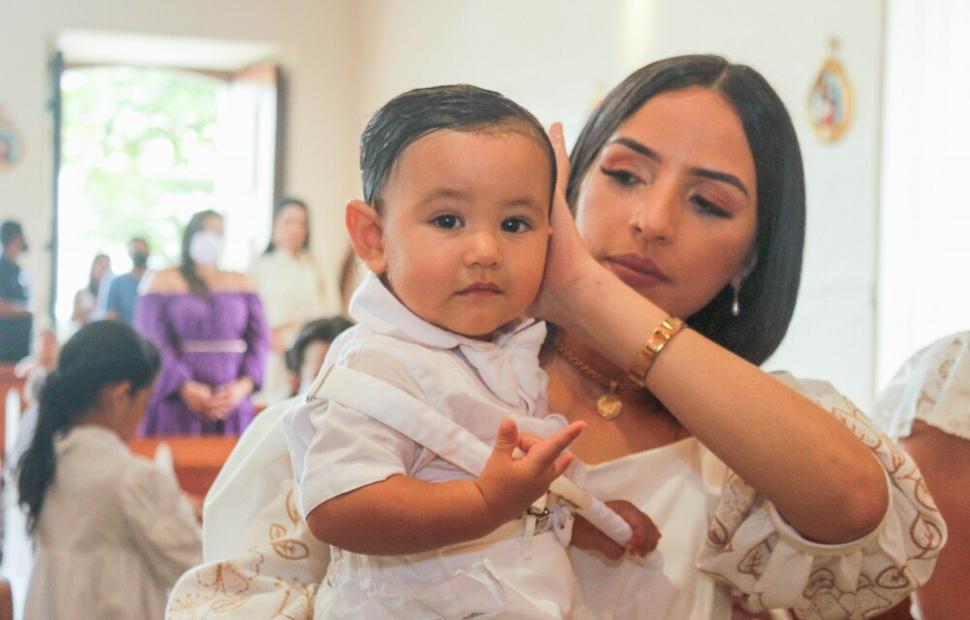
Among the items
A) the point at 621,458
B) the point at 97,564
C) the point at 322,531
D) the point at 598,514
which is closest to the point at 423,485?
the point at 322,531

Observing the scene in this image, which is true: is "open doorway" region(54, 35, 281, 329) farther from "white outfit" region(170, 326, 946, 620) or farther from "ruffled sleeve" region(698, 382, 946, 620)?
"ruffled sleeve" region(698, 382, 946, 620)

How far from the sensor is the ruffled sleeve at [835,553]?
1656 mm

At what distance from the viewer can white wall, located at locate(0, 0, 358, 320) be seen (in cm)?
1198

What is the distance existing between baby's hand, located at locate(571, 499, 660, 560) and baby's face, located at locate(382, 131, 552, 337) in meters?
0.32

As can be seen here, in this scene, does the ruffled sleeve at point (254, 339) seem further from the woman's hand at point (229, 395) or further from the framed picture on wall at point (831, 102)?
the framed picture on wall at point (831, 102)

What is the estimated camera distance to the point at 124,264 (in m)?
13.9

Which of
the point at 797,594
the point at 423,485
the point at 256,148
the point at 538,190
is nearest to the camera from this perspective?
the point at 423,485

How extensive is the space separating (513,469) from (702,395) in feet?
1.22

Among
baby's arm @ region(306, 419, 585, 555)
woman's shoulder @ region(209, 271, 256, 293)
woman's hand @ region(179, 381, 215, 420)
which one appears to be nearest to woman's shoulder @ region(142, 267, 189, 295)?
woman's shoulder @ region(209, 271, 256, 293)

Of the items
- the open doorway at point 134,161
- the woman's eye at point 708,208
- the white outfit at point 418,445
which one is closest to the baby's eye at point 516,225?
the white outfit at point 418,445

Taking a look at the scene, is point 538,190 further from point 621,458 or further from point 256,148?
point 256,148

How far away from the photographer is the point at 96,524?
364cm

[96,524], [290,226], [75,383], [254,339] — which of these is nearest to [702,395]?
[96,524]

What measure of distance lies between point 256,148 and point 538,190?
1178 centimetres
